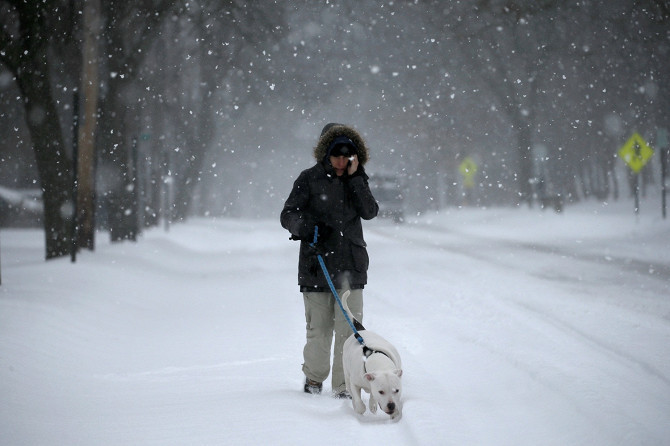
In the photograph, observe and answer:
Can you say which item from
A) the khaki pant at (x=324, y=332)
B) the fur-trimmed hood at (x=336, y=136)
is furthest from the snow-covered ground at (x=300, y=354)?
the fur-trimmed hood at (x=336, y=136)

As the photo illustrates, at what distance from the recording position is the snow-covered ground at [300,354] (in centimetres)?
420

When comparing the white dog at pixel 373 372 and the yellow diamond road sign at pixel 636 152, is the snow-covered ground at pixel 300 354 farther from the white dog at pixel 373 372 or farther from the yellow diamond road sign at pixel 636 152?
the yellow diamond road sign at pixel 636 152

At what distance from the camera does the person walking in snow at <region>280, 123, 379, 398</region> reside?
495cm

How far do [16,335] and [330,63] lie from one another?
862 inches

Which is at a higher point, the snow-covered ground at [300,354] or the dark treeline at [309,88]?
the dark treeline at [309,88]

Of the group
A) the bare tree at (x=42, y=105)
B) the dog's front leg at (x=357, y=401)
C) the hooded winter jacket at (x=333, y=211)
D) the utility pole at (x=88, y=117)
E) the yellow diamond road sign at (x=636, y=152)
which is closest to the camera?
the dog's front leg at (x=357, y=401)

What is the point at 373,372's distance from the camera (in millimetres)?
4156

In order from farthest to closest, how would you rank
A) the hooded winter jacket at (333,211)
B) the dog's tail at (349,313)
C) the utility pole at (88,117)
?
the utility pole at (88,117), the hooded winter jacket at (333,211), the dog's tail at (349,313)

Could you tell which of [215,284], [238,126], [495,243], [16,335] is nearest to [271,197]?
[238,126]

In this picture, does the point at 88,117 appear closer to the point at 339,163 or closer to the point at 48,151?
the point at 48,151

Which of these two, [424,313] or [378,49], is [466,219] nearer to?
[378,49]

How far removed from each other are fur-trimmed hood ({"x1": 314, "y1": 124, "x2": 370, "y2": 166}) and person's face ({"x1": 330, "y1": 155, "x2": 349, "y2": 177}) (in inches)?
3.5

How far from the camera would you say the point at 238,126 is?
49.0 meters

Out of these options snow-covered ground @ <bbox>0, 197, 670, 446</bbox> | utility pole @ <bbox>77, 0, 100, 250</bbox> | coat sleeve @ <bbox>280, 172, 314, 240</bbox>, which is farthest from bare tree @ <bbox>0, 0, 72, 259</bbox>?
coat sleeve @ <bbox>280, 172, 314, 240</bbox>
